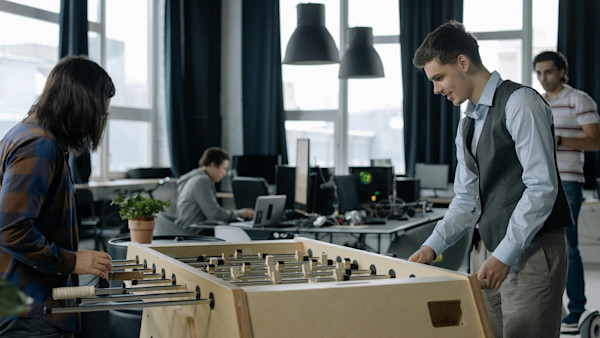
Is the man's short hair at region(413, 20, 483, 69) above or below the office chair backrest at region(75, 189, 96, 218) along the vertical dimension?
above

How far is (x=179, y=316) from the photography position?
1747 mm

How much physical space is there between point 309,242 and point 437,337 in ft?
2.95

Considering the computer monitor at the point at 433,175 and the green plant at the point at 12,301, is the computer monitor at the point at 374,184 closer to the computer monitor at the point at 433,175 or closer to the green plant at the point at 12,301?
the computer monitor at the point at 433,175

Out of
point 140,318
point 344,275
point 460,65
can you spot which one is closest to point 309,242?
point 344,275

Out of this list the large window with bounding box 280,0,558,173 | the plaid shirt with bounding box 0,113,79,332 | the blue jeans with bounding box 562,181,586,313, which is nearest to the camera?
the plaid shirt with bounding box 0,113,79,332

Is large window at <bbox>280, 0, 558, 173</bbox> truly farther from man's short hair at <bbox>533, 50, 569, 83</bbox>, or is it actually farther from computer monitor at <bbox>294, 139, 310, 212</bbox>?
man's short hair at <bbox>533, 50, 569, 83</bbox>

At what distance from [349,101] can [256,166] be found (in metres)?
1.56

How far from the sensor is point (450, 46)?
196 centimetres

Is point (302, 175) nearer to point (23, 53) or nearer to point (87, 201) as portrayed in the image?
point (87, 201)

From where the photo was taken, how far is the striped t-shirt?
3.84 metres

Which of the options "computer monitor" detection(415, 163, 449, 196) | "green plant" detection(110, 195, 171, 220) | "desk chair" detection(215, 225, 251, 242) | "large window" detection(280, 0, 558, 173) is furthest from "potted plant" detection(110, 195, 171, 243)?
"large window" detection(280, 0, 558, 173)

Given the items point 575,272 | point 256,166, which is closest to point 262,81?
point 256,166

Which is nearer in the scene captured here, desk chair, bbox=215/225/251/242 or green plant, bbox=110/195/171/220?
green plant, bbox=110/195/171/220

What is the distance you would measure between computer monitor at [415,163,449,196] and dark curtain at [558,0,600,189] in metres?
1.68
